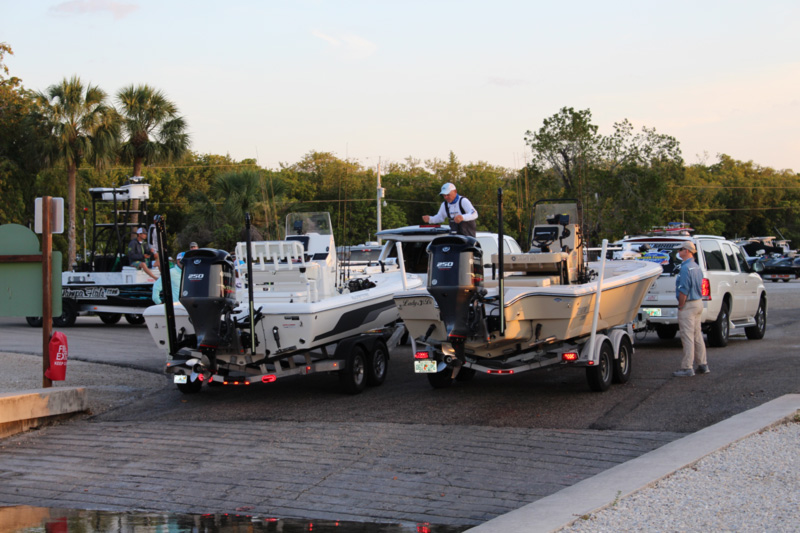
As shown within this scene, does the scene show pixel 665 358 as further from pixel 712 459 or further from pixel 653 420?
pixel 712 459

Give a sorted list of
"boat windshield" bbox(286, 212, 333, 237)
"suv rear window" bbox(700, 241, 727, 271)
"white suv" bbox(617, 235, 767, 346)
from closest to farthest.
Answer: "boat windshield" bbox(286, 212, 333, 237), "white suv" bbox(617, 235, 767, 346), "suv rear window" bbox(700, 241, 727, 271)

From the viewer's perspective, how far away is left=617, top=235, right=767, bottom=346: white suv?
1523cm

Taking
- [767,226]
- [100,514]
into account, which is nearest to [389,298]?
[100,514]

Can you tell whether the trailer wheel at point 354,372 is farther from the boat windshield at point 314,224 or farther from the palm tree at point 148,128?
the palm tree at point 148,128

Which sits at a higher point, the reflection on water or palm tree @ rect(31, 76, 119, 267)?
palm tree @ rect(31, 76, 119, 267)

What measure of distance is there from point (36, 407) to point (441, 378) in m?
4.88

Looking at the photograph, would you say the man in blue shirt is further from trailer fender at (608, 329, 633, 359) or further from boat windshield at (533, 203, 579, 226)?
boat windshield at (533, 203, 579, 226)

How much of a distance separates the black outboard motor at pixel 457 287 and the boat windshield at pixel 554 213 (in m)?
2.45

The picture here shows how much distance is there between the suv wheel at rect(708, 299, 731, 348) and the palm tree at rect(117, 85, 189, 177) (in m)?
28.2

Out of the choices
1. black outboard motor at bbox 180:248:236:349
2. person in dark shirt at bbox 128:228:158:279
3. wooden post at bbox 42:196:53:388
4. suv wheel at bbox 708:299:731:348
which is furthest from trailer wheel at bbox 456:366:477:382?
person in dark shirt at bbox 128:228:158:279

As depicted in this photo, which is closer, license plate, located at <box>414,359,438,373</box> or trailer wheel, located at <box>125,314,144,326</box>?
license plate, located at <box>414,359,438,373</box>

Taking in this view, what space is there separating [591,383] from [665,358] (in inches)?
154

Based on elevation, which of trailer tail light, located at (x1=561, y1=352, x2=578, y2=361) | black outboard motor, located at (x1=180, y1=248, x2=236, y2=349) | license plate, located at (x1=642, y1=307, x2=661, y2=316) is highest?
black outboard motor, located at (x1=180, y1=248, x2=236, y2=349)

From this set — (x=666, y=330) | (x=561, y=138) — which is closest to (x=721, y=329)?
(x=666, y=330)
